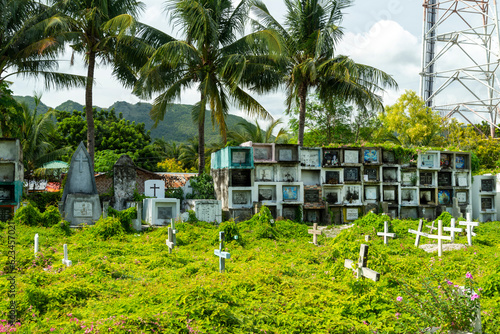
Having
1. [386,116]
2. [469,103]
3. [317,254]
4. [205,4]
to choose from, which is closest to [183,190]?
[205,4]

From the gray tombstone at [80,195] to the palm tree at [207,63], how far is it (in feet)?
12.5

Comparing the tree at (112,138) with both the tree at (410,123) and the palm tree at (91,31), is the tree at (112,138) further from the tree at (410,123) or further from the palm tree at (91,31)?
the tree at (410,123)

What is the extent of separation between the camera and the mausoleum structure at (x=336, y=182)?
2022 centimetres

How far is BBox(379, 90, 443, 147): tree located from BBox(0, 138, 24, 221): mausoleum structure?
2155cm

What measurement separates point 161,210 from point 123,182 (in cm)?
268

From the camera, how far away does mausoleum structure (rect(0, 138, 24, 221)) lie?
715 inches

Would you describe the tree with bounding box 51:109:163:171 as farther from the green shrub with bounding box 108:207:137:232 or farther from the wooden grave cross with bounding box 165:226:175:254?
the wooden grave cross with bounding box 165:226:175:254

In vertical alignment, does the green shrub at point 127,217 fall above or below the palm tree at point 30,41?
below

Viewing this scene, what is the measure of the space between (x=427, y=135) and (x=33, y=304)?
28184 mm

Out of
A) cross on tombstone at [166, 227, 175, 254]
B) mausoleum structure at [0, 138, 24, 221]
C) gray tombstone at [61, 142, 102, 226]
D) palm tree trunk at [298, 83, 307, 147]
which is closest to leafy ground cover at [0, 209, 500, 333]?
cross on tombstone at [166, 227, 175, 254]

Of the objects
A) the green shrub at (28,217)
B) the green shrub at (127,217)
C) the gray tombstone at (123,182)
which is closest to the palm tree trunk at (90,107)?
the gray tombstone at (123,182)

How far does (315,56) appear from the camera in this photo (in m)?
21.1

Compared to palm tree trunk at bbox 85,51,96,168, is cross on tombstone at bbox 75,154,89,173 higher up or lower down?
lower down

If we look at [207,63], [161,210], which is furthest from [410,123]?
[161,210]
